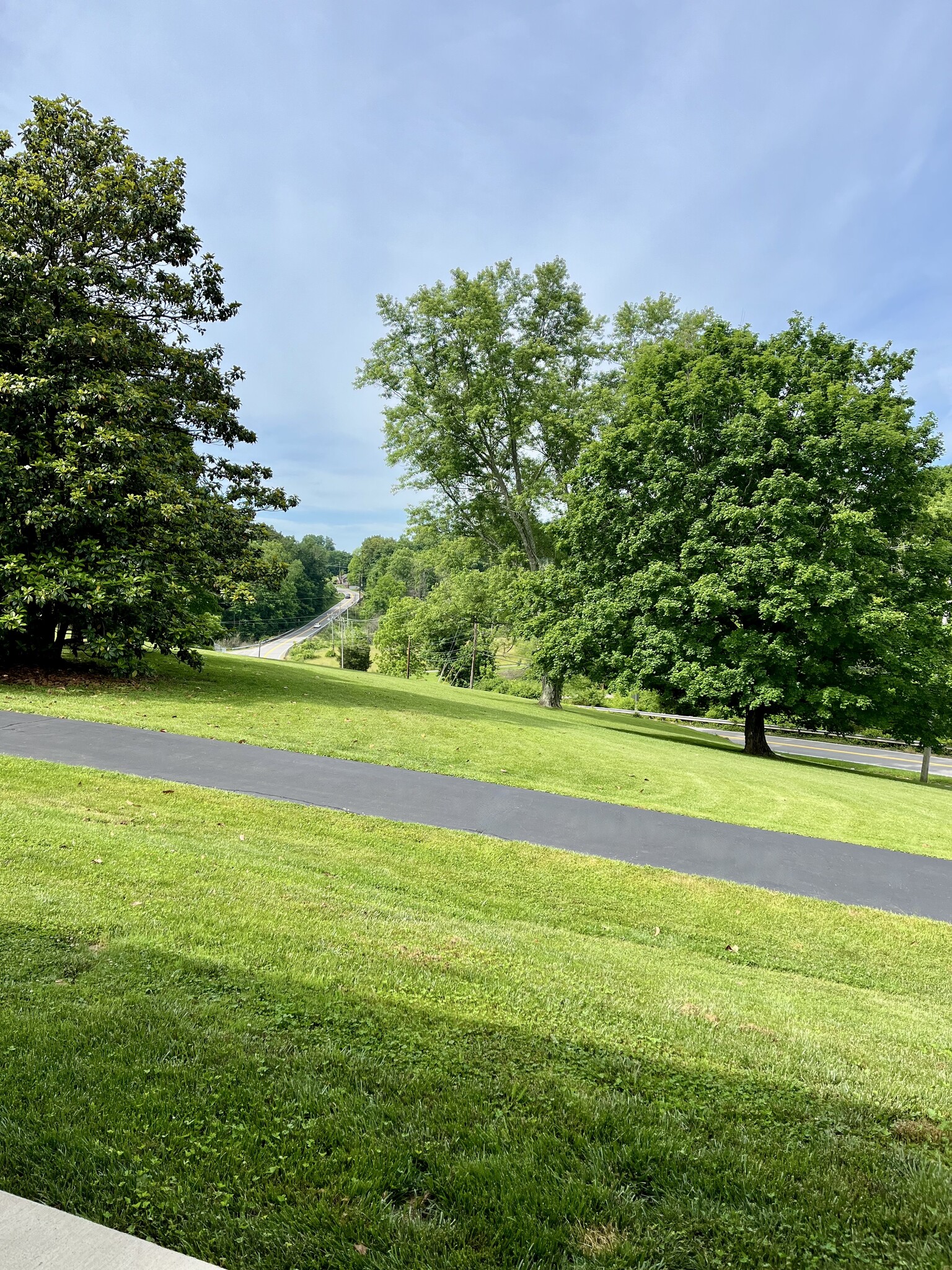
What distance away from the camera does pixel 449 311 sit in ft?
82.3

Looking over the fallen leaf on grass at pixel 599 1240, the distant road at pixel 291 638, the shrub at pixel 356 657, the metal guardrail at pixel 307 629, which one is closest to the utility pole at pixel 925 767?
the fallen leaf on grass at pixel 599 1240

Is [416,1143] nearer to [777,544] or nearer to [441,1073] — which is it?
[441,1073]

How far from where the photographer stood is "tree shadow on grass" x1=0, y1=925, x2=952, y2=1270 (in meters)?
1.94

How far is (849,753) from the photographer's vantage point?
89.2ft

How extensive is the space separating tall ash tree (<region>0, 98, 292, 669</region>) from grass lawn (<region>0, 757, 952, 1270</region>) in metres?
8.02

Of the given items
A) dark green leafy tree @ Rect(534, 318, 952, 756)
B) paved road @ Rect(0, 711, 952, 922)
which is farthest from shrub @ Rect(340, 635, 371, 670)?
paved road @ Rect(0, 711, 952, 922)

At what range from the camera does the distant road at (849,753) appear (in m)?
23.9

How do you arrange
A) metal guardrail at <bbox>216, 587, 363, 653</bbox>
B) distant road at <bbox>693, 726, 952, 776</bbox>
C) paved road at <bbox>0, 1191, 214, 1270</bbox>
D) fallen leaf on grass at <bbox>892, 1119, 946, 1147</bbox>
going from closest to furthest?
1. paved road at <bbox>0, 1191, 214, 1270</bbox>
2. fallen leaf on grass at <bbox>892, 1119, 946, 1147</bbox>
3. distant road at <bbox>693, 726, 952, 776</bbox>
4. metal guardrail at <bbox>216, 587, 363, 653</bbox>

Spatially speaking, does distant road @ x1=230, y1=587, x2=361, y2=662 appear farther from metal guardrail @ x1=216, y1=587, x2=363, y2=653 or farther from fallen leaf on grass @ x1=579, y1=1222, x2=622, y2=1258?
fallen leaf on grass @ x1=579, y1=1222, x2=622, y2=1258

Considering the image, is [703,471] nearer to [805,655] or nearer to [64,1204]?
[805,655]

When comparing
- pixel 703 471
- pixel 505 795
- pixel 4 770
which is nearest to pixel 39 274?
pixel 4 770

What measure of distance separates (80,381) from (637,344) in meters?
21.4

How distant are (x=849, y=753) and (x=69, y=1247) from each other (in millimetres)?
30663

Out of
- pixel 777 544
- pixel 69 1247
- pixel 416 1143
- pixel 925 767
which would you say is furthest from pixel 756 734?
pixel 69 1247
